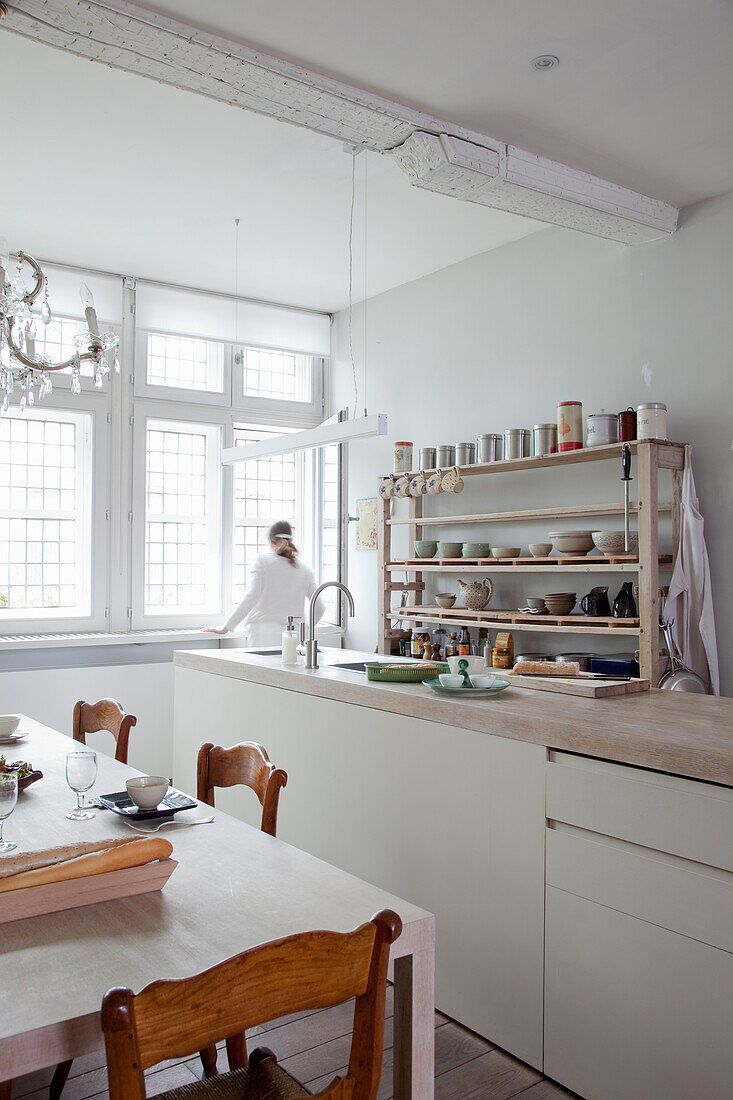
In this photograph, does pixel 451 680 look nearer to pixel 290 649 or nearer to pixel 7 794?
pixel 290 649

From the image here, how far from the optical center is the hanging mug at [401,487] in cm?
512

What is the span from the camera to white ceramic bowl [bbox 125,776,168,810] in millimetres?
1983

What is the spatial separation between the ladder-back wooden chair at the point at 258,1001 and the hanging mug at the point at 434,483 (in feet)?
11.8

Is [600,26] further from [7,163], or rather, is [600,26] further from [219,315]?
[219,315]

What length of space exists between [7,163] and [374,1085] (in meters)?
4.14

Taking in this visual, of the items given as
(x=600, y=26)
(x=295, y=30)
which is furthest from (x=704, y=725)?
(x=295, y=30)

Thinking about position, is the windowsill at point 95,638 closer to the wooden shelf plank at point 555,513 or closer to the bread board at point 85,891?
the wooden shelf plank at point 555,513

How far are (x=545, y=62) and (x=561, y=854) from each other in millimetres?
2584

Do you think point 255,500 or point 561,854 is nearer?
point 561,854

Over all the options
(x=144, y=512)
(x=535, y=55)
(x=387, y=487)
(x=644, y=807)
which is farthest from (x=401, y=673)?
(x=144, y=512)

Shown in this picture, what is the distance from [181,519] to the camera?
237 inches

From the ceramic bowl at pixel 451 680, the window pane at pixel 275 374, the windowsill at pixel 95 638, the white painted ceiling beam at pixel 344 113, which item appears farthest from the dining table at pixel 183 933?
the window pane at pixel 275 374

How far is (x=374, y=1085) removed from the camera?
1.28m

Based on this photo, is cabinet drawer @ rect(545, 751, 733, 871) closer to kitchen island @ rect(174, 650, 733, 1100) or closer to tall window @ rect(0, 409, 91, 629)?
kitchen island @ rect(174, 650, 733, 1100)
